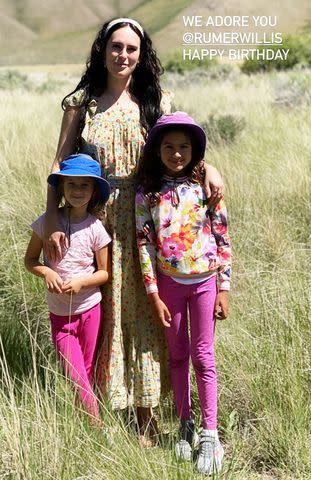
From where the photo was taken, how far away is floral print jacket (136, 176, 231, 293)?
9.18ft

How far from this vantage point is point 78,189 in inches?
111

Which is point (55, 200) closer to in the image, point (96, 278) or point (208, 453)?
point (96, 278)

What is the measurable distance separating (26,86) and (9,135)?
47.2 ft

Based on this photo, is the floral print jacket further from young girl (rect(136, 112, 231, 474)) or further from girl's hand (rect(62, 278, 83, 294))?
girl's hand (rect(62, 278, 83, 294))

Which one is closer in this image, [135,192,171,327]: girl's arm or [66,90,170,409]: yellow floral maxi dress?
[135,192,171,327]: girl's arm

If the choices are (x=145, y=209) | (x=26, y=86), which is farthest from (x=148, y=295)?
(x=26, y=86)

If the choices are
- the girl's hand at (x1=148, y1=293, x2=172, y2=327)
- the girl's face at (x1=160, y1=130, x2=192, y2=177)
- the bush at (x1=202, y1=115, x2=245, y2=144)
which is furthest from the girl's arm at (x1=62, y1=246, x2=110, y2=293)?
the bush at (x1=202, y1=115, x2=245, y2=144)

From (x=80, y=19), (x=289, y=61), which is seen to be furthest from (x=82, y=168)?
(x=80, y=19)

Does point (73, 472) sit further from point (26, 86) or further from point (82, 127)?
point (26, 86)

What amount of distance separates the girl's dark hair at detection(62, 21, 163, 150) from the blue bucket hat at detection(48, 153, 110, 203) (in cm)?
24

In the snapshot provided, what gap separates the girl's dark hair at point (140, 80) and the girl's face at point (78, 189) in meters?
0.28

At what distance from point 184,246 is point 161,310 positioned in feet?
0.95

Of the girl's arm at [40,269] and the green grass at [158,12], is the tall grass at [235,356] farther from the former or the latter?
the green grass at [158,12]

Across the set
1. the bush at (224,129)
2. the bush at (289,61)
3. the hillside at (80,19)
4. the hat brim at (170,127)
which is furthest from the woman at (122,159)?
the hillside at (80,19)
